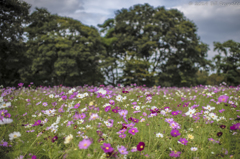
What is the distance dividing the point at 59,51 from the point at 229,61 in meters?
32.1

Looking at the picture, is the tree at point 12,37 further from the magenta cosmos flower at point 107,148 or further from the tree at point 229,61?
the tree at point 229,61

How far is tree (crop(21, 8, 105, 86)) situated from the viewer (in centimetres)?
1667

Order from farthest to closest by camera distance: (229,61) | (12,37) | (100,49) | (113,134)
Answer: (229,61) → (100,49) → (12,37) → (113,134)

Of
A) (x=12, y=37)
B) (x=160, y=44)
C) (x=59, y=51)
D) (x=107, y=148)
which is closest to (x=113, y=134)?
(x=107, y=148)

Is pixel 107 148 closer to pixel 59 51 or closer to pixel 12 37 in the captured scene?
pixel 59 51

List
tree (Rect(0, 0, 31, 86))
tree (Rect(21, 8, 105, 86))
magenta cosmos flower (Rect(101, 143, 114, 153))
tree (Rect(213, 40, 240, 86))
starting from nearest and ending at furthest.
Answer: magenta cosmos flower (Rect(101, 143, 114, 153))
tree (Rect(0, 0, 31, 86))
tree (Rect(21, 8, 105, 86))
tree (Rect(213, 40, 240, 86))

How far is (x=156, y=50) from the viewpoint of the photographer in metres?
24.0

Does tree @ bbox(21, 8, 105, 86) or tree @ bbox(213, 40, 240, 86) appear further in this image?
tree @ bbox(213, 40, 240, 86)

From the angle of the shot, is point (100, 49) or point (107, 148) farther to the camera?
point (100, 49)

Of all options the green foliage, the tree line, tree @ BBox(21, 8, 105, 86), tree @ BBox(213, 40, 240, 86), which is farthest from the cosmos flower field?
tree @ BBox(213, 40, 240, 86)

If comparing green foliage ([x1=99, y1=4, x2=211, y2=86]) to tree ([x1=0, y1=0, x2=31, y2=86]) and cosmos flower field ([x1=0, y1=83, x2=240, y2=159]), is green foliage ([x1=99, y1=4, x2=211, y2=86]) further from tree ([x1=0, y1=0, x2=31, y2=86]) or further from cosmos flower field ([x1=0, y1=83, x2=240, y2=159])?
cosmos flower field ([x1=0, y1=83, x2=240, y2=159])

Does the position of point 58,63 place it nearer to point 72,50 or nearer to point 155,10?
point 72,50

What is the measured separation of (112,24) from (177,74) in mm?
13706

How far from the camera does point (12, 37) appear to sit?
52.8 ft
